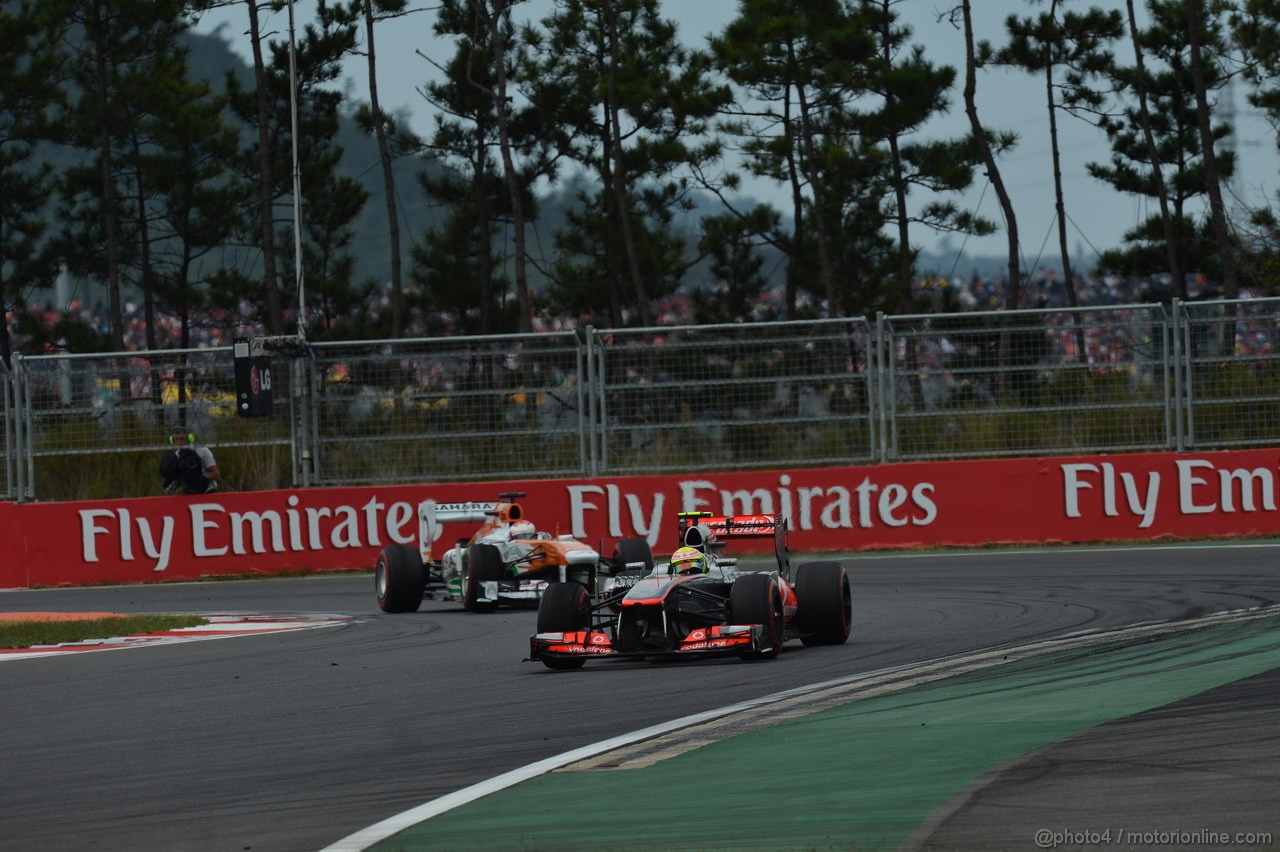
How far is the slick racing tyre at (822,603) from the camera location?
11.4 metres

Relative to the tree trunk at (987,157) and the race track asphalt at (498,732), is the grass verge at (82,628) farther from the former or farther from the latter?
the tree trunk at (987,157)

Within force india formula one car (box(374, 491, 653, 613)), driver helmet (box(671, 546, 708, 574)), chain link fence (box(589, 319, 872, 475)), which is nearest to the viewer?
driver helmet (box(671, 546, 708, 574))

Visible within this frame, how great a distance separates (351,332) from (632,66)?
9287mm

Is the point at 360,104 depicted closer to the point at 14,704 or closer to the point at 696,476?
the point at 696,476

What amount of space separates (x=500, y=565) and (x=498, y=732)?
7345 millimetres

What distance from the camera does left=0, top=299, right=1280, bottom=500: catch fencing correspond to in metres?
19.9

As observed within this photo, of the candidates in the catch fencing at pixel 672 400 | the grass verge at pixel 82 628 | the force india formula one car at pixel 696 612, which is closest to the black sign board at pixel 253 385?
the catch fencing at pixel 672 400

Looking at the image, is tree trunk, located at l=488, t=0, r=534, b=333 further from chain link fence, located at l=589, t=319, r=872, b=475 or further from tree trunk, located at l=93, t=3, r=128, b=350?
chain link fence, located at l=589, t=319, r=872, b=475

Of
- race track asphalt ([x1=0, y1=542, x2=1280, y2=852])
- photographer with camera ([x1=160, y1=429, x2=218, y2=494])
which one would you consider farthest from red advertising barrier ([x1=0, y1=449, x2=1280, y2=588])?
race track asphalt ([x1=0, y1=542, x2=1280, y2=852])

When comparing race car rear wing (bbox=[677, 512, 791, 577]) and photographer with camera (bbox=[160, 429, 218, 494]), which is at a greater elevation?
photographer with camera (bbox=[160, 429, 218, 494])

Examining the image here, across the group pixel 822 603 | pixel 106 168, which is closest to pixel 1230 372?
pixel 822 603

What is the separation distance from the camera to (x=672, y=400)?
66.9ft

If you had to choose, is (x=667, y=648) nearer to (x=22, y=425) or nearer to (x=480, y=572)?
(x=480, y=572)

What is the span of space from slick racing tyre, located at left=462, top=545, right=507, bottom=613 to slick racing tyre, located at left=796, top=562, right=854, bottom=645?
14.7 ft
